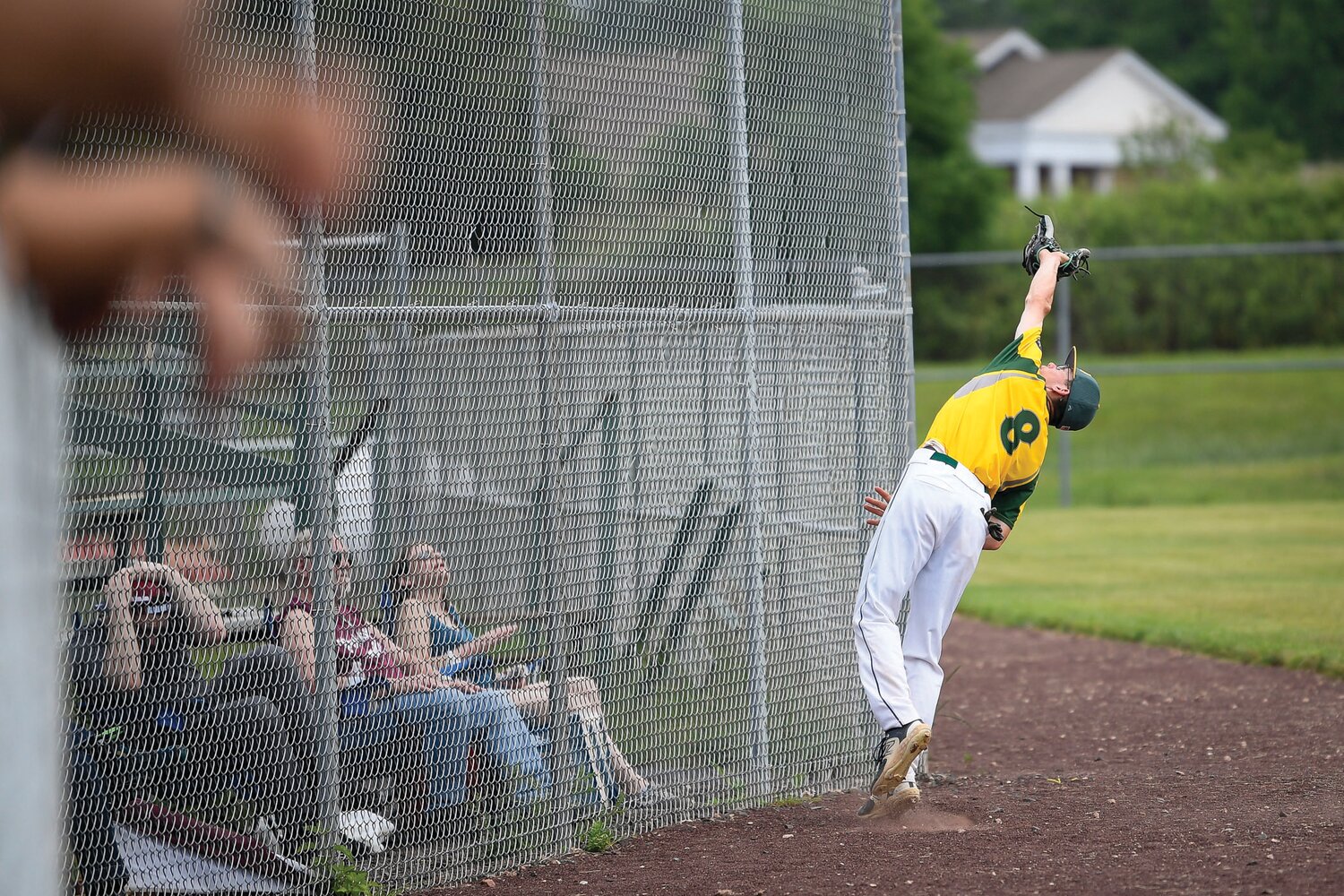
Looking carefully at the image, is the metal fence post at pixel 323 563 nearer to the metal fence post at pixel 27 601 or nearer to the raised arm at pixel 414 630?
the raised arm at pixel 414 630

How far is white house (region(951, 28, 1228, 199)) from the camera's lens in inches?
2158

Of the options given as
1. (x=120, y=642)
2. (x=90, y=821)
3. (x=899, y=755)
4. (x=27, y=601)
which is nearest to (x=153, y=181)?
(x=27, y=601)

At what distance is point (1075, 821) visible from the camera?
5551 millimetres

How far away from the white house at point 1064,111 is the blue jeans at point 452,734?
50.9m

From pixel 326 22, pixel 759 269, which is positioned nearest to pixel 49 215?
pixel 326 22

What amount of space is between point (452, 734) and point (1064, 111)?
5595 cm

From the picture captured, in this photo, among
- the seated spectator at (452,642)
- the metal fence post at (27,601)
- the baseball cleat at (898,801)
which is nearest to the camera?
the metal fence post at (27,601)

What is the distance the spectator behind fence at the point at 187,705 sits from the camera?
4.21m

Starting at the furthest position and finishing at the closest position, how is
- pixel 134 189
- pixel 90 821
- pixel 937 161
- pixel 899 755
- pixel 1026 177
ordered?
pixel 1026 177 < pixel 937 161 < pixel 899 755 < pixel 90 821 < pixel 134 189

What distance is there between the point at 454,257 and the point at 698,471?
57.7 inches

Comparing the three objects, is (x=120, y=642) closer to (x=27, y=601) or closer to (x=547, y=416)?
(x=547, y=416)

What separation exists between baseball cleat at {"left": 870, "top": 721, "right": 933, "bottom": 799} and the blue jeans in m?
1.21

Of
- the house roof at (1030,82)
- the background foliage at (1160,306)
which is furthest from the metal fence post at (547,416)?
the house roof at (1030,82)

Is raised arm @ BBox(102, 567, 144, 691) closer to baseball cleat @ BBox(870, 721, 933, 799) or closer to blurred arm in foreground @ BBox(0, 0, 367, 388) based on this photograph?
baseball cleat @ BBox(870, 721, 933, 799)
